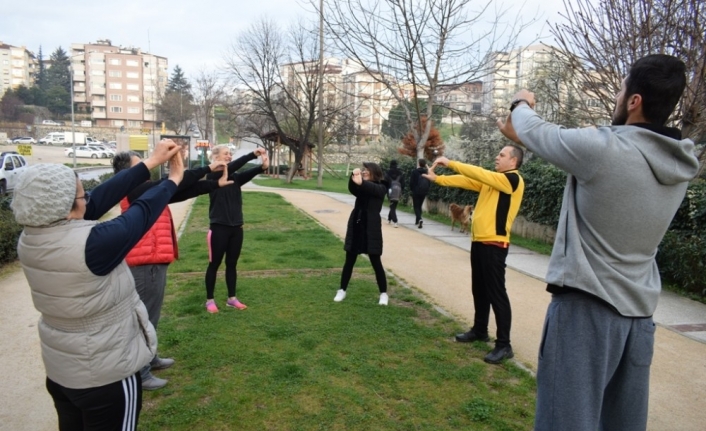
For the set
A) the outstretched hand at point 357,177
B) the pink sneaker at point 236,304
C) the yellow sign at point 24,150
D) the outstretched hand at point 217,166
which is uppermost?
the outstretched hand at point 217,166

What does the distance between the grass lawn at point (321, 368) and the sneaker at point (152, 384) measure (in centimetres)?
7

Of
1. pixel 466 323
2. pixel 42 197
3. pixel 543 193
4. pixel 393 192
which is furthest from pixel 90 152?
pixel 42 197

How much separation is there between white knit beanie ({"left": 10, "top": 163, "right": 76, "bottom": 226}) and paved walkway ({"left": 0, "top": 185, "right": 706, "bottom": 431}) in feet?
7.47

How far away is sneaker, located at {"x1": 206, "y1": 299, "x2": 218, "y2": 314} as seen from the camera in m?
5.88

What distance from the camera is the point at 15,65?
112 meters

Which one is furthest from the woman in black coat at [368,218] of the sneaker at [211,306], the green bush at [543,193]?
the green bush at [543,193]

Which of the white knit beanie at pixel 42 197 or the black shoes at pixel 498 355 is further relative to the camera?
the black shoes at pixel 498 355

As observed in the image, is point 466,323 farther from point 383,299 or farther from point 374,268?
point 374,268

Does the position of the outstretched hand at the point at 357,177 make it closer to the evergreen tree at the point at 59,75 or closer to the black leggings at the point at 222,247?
the black leggings at the point at 222,247

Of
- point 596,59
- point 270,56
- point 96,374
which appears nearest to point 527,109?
point 96,374

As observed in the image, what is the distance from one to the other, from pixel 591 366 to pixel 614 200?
0.67m

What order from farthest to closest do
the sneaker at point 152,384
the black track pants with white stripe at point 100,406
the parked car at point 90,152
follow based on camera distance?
1. the parked car at point 90,152
2. the sneaker at point 152,384
3. the black track pants with white stripe at point 100,406

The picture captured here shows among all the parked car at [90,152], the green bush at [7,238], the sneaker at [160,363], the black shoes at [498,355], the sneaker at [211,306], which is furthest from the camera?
the parked car at [90,152]

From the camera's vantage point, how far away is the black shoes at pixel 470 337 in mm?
5184
